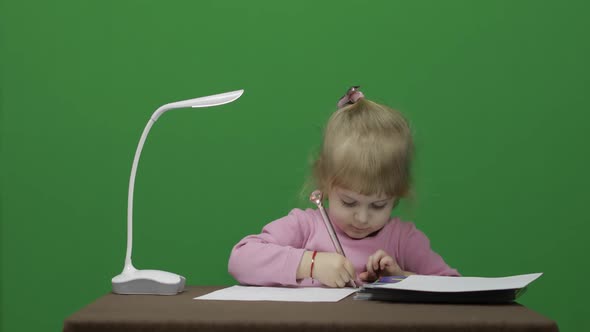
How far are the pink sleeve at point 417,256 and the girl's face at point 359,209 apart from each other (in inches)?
3.7

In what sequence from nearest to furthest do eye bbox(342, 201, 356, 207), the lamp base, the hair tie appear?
1. the lamp base
2. eye bbox(342, 201, 356, 207)
3. the hair tie

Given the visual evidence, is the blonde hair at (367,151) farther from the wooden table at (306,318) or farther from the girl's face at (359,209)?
the wooden table at (306,318)

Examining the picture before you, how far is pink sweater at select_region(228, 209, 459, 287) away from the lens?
57.3 inches

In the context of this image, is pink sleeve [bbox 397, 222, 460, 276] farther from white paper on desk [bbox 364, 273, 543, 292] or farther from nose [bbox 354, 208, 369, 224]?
white paper on desk [bbox 364, 273, 543, 292]

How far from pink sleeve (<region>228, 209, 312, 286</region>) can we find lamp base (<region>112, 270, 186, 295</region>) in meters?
0.18

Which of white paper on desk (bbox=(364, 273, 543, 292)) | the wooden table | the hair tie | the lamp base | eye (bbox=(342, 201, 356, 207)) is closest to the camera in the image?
the wooden table

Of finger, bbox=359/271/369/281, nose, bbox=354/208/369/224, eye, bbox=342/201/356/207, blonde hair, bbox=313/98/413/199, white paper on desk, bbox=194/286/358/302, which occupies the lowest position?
white paper on desk, bbox=194/286/358/302

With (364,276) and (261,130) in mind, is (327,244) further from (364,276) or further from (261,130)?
(261,130)

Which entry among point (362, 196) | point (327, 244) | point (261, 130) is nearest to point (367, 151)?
point (362, 196)

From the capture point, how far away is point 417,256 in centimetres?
158

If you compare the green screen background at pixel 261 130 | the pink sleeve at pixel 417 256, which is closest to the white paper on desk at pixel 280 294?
the pink sleeve at pixel 417 256

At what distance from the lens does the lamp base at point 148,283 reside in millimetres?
1261

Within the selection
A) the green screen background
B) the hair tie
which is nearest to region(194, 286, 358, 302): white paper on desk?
the hair tie

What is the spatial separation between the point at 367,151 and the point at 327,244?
8.0 inches
